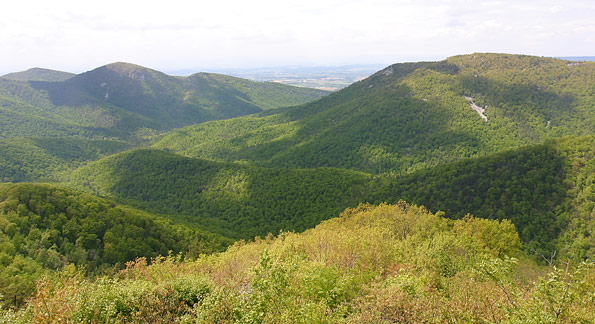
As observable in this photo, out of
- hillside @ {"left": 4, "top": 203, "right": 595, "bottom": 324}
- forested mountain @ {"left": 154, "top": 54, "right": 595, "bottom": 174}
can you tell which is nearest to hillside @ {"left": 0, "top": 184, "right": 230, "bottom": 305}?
hillside @ {"left": 4, "top": 203, "right": 595, "bottom": 324}

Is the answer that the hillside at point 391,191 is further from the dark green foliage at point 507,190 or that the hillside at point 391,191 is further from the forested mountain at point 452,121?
the forested mountain at point 452,121

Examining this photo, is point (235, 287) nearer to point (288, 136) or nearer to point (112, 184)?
point (112, 184)

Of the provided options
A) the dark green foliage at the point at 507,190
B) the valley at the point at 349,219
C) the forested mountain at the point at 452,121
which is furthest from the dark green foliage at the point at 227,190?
the forested mountain at the point at 452,121

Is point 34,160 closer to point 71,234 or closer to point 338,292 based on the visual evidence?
Answer: point 71,234

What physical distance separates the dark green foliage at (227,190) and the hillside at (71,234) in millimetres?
22593

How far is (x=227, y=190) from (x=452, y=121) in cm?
13586

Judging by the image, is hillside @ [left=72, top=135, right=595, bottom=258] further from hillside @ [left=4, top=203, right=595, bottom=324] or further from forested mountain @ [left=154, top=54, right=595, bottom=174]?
forested mountain @ [left=154, top=54, right=595, bottom=174]

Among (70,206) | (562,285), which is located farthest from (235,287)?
(70,206)

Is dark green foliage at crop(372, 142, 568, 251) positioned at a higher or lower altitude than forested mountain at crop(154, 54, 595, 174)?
lower

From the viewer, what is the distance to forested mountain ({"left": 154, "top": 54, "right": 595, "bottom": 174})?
488 ft

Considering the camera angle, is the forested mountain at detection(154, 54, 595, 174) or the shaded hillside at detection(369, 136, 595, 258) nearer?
the shaded hillside at detection(369, 136, 595, 258)

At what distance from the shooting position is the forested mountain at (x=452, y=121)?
148750mm

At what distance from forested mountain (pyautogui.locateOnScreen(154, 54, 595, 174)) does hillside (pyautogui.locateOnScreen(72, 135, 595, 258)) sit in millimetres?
47193

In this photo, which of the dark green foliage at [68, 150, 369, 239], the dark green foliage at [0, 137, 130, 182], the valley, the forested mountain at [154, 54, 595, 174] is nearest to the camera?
the valley
